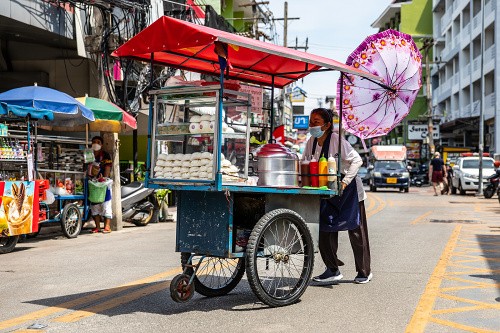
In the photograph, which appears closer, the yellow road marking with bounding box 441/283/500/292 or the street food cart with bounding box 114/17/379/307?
the street food cart with bounding box 114/17/379/307

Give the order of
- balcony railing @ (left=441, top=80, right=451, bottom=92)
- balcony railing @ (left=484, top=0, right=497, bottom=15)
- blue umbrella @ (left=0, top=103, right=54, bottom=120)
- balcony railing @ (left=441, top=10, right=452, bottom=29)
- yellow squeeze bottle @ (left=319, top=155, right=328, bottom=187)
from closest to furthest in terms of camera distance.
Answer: yellow squeeze bottle @ (left=319, top=155, right=328, bottom=187), blue umbrella @ (left=0, top=103, right=54, bottom=120), balcony railing @ (left=484, top=0, right=497, bottom=15), balcony railing @ (left=441, top=80, right=451, bottom=92), balcony railing @ (left=441, top=10, right=452, bottom=29)

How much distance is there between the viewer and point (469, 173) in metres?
34.5

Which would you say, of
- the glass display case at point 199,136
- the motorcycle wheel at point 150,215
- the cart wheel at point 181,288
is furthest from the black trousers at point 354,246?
the motorcycle wheel at point 150,215

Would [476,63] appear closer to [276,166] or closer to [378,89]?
[378,89]

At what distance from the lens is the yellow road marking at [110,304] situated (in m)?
6.21

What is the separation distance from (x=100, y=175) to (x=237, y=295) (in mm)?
8096

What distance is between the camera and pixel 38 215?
40.1ft

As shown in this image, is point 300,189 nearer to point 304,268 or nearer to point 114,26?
point 304,268

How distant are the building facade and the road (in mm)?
29607

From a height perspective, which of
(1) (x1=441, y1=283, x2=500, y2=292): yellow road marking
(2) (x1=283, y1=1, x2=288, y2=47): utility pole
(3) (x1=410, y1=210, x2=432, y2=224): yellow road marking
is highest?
(2) (x1=283, y1=1, x2=288, y2=47): utility pole

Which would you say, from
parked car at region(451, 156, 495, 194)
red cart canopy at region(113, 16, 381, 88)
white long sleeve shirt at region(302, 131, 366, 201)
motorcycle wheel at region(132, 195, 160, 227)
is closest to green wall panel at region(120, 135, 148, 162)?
motorcycle wheel at region(132, 195, 160, 227)

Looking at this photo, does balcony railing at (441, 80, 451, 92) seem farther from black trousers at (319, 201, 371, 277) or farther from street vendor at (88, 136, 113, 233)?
black trousers at (319, 201, 371, 277)

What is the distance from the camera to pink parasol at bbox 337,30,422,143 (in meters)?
8.54

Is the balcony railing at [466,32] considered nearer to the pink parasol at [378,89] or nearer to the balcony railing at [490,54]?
the balcony railing at [490,54]
